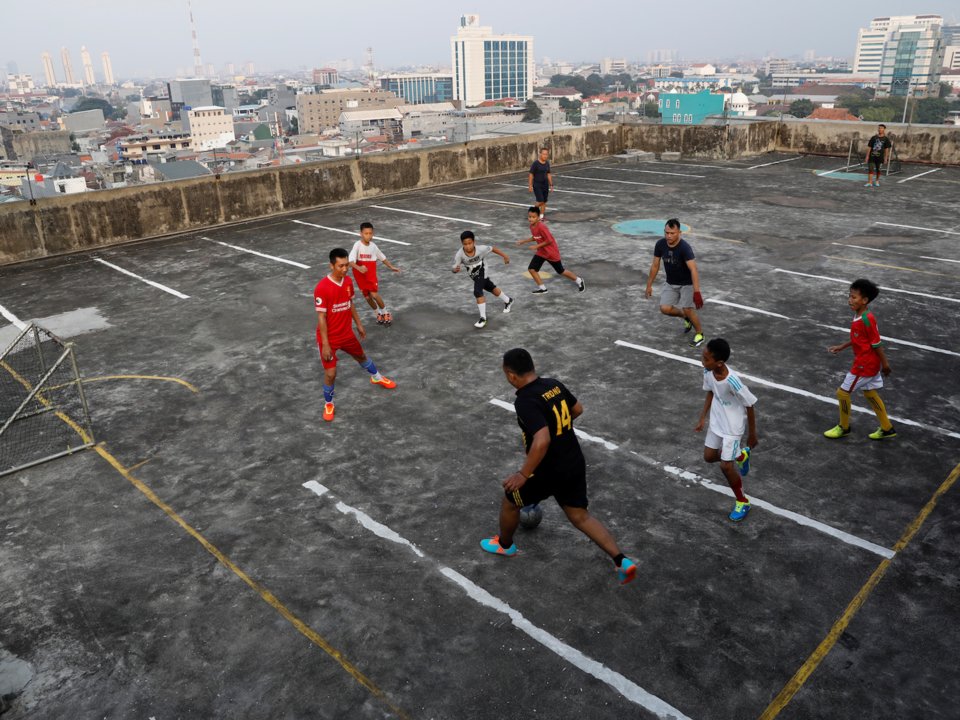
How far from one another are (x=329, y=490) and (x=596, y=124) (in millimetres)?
24854

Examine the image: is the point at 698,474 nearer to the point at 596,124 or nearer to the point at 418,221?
the point at 418,221

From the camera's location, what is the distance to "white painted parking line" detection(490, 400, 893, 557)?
6.05 metres

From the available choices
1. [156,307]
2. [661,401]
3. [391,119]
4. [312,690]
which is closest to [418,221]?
[156,307]

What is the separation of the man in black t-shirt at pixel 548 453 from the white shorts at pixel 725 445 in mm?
1419

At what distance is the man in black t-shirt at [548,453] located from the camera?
5.07m

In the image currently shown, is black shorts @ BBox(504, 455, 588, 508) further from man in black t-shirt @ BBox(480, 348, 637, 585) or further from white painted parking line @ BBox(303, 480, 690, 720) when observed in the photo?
white painted parking line @ BBox(303, 480, 690, 720)

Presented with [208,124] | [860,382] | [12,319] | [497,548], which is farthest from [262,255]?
[208,124]

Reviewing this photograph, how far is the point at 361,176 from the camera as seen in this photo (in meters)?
22.3

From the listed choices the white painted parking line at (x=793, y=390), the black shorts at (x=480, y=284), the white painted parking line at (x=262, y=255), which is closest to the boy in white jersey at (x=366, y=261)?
the black shorts at (x=480, y=284)

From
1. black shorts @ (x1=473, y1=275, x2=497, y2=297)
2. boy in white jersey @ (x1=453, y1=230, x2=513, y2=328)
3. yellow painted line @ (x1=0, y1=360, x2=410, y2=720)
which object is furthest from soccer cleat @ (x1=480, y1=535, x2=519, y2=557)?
black shorts @ (x1=473, y1=275, x2=497, y2=297)

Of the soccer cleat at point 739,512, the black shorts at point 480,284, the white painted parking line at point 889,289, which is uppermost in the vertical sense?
the black shorts at point 480,284

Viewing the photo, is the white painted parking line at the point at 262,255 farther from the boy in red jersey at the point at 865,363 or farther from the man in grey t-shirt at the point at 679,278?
the boy in red jersey at the point at 865,363

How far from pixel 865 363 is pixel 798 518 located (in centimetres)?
197

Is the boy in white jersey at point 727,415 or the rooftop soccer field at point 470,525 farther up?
the boy in white jersey at point 727,415
